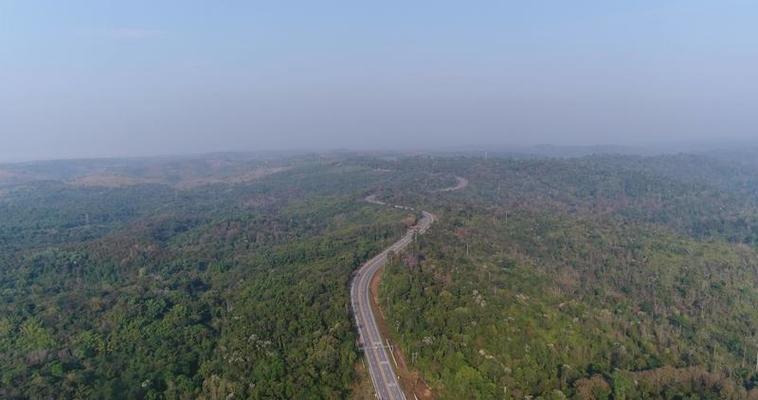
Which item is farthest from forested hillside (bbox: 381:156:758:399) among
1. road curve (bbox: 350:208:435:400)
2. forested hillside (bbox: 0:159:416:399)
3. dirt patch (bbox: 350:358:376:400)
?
forested hillside (bbox: 0:159:416:399)

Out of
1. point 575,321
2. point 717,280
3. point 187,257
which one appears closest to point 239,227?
point 187,257

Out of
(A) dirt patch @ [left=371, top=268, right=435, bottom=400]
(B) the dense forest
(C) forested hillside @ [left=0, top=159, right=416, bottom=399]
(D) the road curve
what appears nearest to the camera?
(A) dirt patch @ [left=371, top=268, right=435, bottom=400]

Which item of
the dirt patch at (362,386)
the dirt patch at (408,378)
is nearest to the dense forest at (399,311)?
the dirt patch at (362,386)

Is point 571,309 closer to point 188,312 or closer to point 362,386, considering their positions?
point 362,386

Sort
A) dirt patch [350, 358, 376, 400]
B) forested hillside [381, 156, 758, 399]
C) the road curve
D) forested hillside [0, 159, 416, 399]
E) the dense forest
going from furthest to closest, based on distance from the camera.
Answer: forested hillside [0, 159, 416, 399], the dense forest, the road curve, forested hillside [381, 156, 758, 399], dirt patch [350, 358, 376, 400]

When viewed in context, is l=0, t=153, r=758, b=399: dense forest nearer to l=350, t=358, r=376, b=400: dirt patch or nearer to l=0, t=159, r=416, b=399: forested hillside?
l=0, t=159, r=416, b=399: forested hillside

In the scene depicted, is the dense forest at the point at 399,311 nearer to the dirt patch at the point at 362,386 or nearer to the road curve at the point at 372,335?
the dirt patch at the point at 362,386
